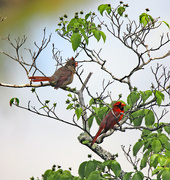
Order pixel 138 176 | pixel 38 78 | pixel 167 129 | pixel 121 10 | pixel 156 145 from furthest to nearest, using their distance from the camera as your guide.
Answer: pixel 38 78
pixel 121 10
pixel 167 129
pixel 156 145
pixel 138 176

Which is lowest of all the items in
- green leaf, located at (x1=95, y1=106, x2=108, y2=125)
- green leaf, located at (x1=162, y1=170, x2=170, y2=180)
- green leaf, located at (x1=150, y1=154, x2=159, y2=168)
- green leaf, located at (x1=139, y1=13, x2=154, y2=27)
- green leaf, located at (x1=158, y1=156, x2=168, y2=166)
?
green leaf, located at (x1=162, y1=170, x2=170, y2=180)

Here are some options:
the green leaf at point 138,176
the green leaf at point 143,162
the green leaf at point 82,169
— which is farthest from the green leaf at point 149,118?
the green leaf at point 82,169

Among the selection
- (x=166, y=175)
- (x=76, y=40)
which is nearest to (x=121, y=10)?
(x=76, y=40)

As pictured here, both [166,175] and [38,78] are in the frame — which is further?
[38,78]

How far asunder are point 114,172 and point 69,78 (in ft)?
5.09

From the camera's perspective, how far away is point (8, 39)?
4.38 metres

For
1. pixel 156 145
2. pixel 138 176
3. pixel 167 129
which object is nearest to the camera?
pixel 138 176

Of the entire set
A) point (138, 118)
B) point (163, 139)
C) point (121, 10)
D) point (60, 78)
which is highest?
point (121, 10)

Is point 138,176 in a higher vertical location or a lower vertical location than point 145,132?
lower

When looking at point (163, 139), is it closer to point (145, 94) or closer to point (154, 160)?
point (154, 160)

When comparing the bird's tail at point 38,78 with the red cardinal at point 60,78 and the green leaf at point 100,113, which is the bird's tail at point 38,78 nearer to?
the red cardinal at point 60,78

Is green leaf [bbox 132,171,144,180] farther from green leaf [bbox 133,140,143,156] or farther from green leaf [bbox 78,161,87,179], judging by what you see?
green leaf [bbox 78,161,87,179]

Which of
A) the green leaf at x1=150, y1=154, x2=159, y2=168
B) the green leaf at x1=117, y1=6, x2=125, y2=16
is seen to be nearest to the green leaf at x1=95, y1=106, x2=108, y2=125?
the green leaf at x1=150, y1=154, x2=159, y2=168

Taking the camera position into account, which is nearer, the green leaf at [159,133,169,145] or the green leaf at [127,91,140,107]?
the green leaf at [159,133,169,145]
